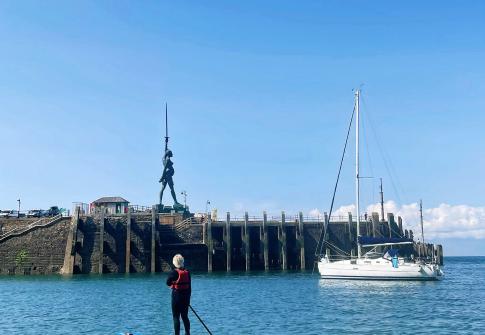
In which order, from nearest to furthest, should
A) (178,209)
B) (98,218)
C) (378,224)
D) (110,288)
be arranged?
(110,288) → (98,218) → (378,224) → (178,209)

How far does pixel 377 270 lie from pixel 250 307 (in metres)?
19.9

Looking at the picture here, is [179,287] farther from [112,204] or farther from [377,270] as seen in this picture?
[112,204]

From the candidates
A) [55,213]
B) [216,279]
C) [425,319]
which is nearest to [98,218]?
[55,213]

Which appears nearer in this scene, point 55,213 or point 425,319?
point 425,319

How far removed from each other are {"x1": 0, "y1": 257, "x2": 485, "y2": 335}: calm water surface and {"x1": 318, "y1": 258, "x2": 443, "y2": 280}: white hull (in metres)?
1.06

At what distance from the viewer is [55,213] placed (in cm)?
6375

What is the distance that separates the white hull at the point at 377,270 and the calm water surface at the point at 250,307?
106 cm

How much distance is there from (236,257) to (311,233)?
353 inches

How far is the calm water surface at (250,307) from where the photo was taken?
81.0ft

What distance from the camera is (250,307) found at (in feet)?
104

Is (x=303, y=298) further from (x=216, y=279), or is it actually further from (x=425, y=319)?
(x=216, y=279)

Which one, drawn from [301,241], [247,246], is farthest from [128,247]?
[301,241]

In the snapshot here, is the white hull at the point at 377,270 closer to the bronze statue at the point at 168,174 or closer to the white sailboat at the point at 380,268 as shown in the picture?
the white sailboat at the point at 380,268

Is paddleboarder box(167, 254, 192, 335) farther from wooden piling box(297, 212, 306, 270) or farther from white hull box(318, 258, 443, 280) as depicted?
wooden piling box(297, 212, 306, 270)
